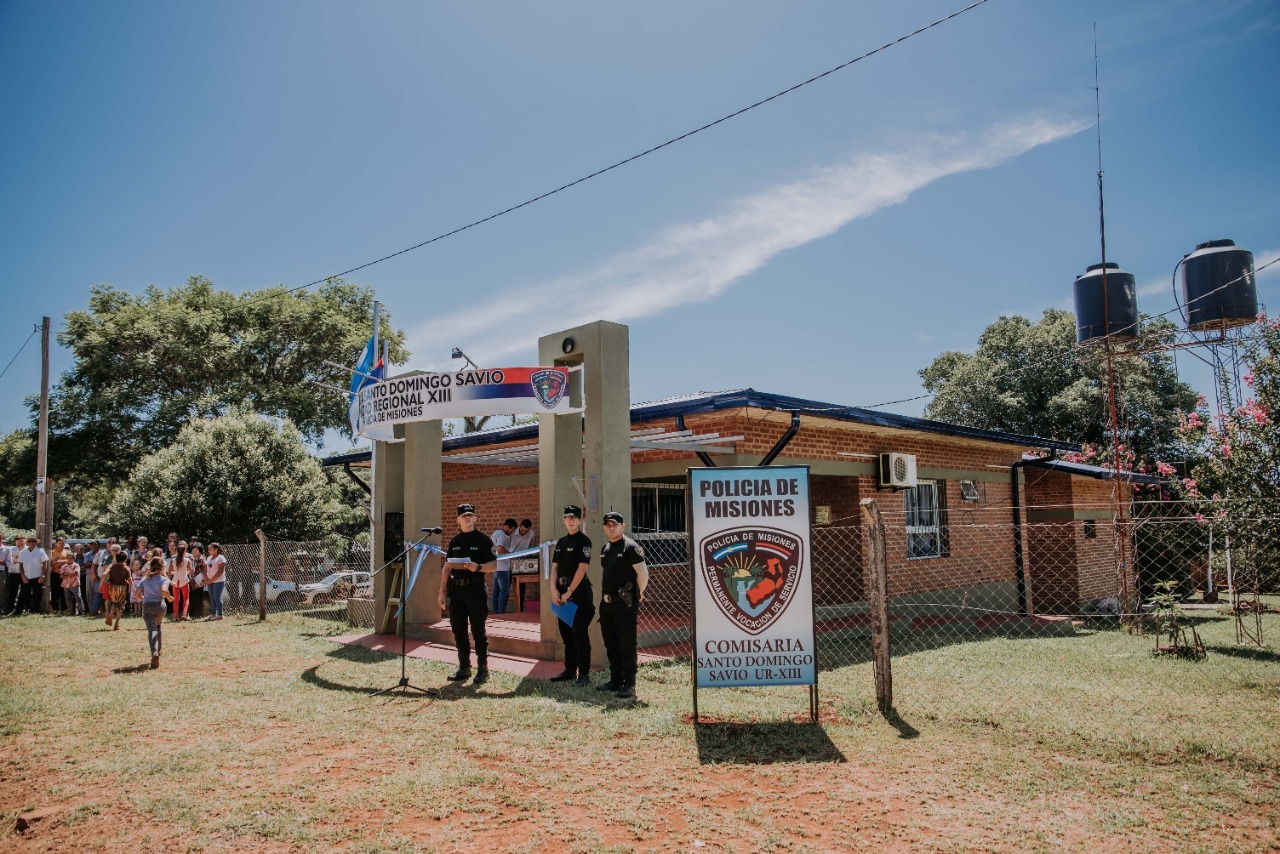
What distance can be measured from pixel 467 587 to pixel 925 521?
9.84 meters

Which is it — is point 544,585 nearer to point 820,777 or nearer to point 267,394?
point 820,777

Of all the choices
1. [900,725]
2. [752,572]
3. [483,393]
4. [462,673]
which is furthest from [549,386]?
[900,725]

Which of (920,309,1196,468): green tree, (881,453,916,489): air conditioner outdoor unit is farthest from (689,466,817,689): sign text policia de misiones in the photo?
(920,309,1196,468): green tree

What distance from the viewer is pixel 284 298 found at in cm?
3186

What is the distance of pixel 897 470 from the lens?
531 inches

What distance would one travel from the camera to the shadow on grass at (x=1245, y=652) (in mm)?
9562

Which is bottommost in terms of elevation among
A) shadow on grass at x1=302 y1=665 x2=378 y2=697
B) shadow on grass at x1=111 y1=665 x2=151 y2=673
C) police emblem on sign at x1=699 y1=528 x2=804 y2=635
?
shadow on grass at x1=111 y1=665 x2=151 y2=673

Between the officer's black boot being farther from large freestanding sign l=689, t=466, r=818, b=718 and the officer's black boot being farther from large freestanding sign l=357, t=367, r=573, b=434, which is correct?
large freestanding sign l=689, t=466, r=818, b=718

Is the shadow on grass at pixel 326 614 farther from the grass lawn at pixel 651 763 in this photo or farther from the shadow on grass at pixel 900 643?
the shadow on grass at pixel 900 643

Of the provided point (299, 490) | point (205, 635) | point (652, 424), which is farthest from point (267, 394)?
point (652, 424)

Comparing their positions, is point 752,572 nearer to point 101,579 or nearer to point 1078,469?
point 1078,469

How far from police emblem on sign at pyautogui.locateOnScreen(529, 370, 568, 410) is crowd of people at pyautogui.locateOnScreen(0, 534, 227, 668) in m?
8.53

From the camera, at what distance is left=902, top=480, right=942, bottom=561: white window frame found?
14.6 metres

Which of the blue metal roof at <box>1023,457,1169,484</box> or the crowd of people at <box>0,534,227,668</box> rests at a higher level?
the blue metal roof at <box>1023,457,1169,484</box>
